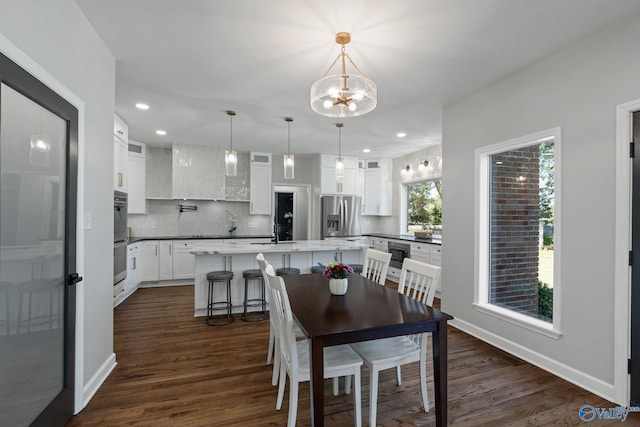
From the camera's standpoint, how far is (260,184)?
6359 mm

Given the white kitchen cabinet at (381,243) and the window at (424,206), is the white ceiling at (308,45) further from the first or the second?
the white kitchen cabinet at (381,243)

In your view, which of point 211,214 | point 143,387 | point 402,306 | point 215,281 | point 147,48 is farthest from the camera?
point 211,214

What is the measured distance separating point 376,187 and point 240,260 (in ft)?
12.8

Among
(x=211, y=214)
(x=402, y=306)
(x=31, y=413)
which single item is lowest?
(x=31, y=413)

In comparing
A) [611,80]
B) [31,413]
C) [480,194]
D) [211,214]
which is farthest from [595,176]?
[211,214]

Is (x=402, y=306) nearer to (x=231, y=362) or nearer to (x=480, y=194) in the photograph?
(x=231, y=362)

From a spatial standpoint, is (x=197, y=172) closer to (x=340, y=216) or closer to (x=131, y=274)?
(x=131, y=274)

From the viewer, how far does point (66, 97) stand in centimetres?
A: 184

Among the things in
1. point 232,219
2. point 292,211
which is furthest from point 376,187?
point 232,219

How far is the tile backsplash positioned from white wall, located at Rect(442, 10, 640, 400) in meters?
4.90

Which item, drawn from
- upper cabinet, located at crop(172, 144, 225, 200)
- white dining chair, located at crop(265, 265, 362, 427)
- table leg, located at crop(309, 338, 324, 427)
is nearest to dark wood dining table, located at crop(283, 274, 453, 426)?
table leg, located at crop(309, 338, 324, 427)

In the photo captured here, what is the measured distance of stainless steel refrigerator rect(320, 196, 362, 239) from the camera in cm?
643

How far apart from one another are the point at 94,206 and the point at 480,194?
3604mm

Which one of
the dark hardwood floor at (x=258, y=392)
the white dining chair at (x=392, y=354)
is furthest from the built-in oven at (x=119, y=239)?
the white dining chair at (x=392, y=354)
